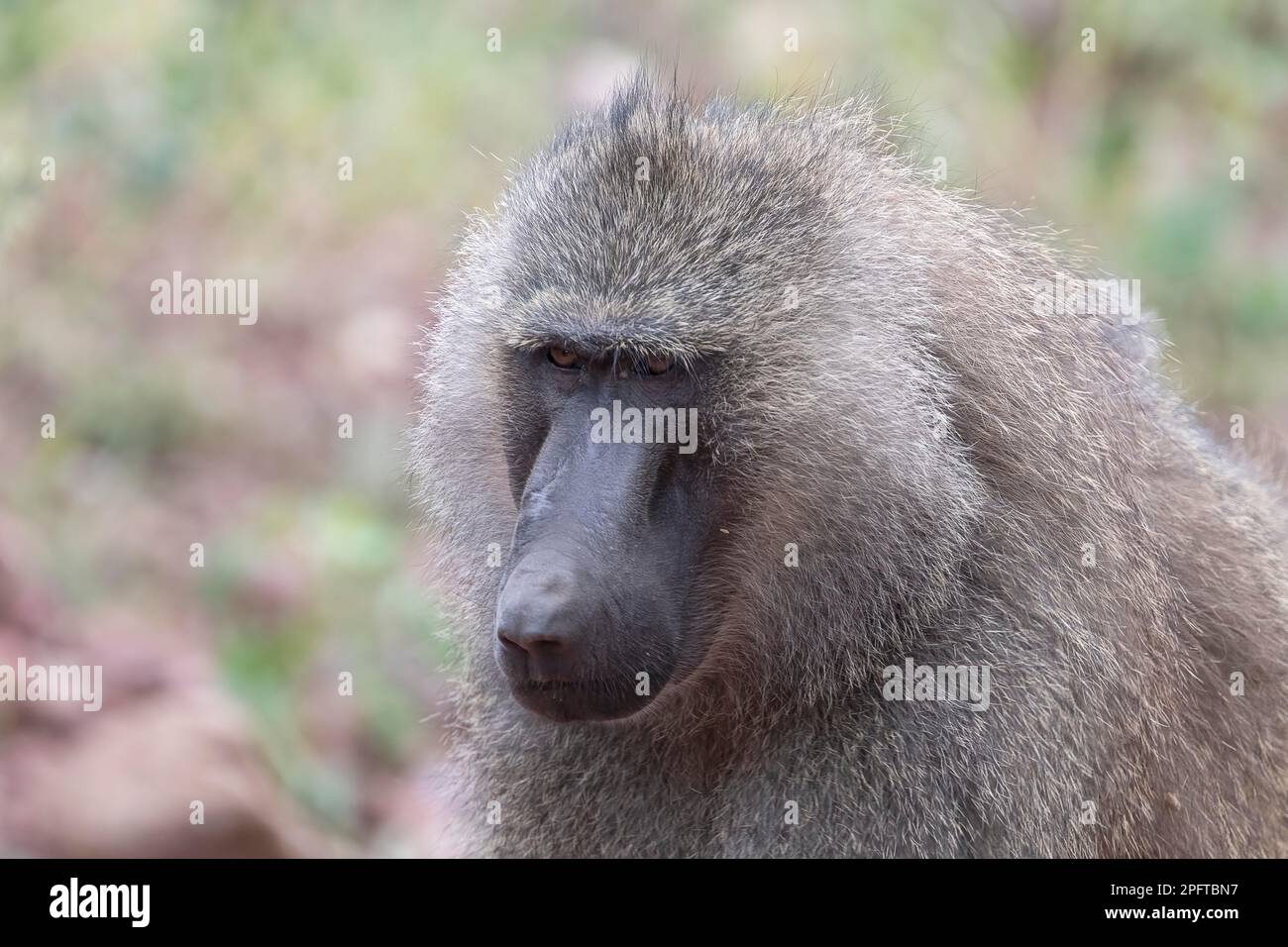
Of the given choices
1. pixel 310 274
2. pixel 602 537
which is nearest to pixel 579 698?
pixel 602 537

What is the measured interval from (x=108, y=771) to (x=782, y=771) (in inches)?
111

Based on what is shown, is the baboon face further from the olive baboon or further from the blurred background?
the blurred background

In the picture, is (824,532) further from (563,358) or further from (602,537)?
(563,358)

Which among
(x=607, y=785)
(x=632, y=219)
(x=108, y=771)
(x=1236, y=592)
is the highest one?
(x=632, y=219)

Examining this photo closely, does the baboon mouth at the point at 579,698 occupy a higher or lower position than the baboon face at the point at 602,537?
lower

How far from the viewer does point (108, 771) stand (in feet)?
18.0

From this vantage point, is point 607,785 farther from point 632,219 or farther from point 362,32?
point 362,32

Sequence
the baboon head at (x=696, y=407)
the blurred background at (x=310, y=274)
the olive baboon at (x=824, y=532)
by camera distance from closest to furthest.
→ the baboon head at (x=696, y=407) → the olive baboon at (x=824, y=532) → the blurred background at (x=310, y=274)

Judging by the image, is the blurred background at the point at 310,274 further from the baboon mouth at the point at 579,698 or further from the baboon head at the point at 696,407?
the baboon mouth at the point at 579,698

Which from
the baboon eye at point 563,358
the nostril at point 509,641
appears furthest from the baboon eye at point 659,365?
the nostril at point 509,641

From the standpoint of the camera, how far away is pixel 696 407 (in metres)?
3.71

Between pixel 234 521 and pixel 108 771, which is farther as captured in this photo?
pixel 234 521

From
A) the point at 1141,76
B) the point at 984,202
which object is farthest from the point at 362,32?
the point at 984,202

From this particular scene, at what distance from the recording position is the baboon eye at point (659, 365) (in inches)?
145
